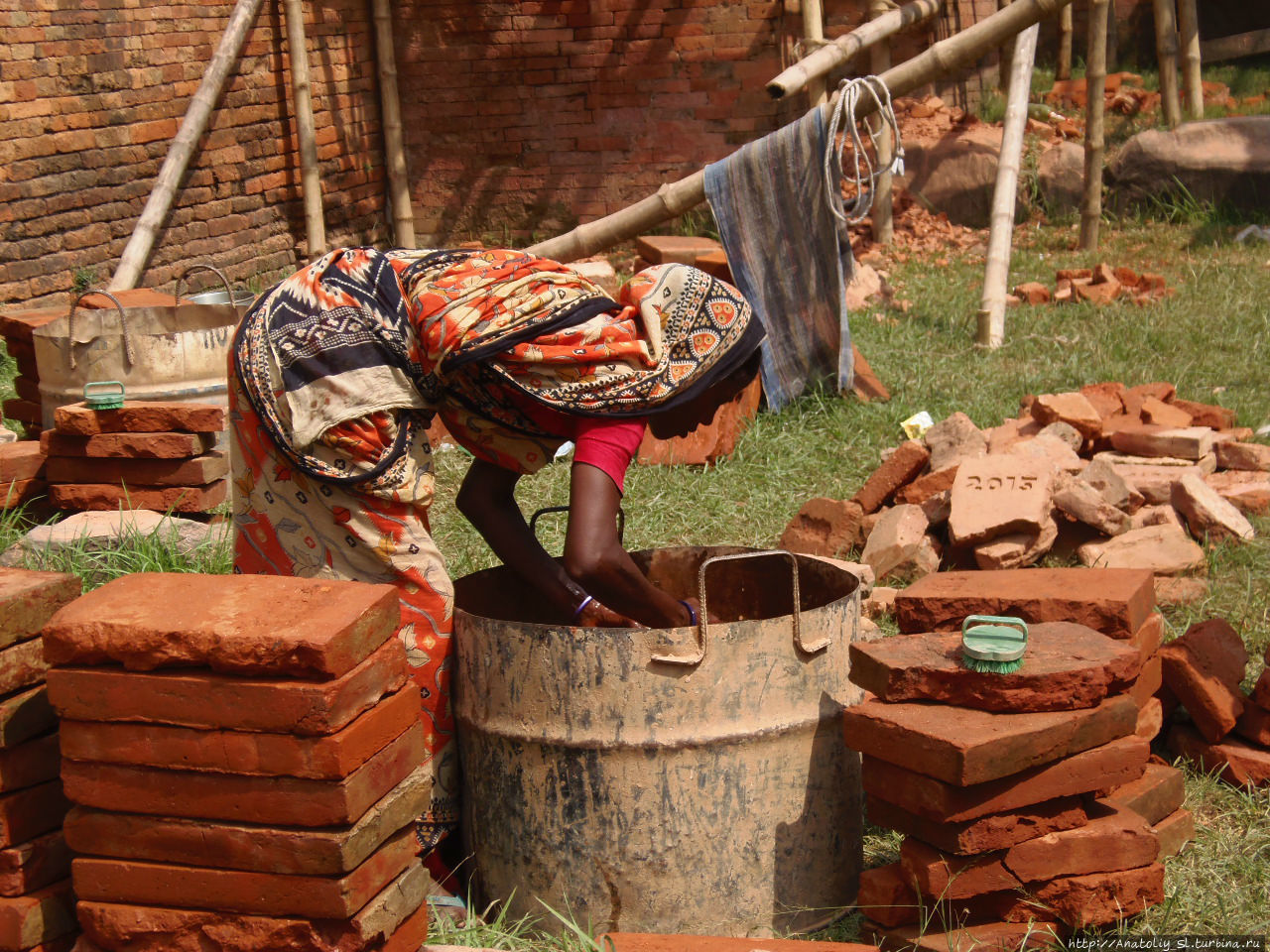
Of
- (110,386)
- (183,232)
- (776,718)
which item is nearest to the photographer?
(776,718)

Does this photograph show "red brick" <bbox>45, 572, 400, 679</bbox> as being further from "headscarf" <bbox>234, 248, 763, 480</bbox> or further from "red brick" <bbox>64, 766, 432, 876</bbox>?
"headscarf" <bbox>234, 248, 763, 480</bbox>

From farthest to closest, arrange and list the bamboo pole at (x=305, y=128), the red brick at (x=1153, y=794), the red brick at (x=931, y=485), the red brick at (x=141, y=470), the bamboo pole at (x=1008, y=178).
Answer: the bamboo pole at (x=305, y=128) → the bamboo pole at (x=1008, y=178) → the red brick at (x=931, y=485) → the red brick at (x=141, y=470) → the red brick at (x=1153, y=794)

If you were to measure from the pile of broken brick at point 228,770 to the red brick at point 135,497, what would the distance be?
7.51ft

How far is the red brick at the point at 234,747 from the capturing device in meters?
2.21

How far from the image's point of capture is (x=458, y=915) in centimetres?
285

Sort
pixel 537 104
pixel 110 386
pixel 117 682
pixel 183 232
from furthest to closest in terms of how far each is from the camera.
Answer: pixel 537 104 < pixel 183 232 < pixel 110 386 < pixel 117 682

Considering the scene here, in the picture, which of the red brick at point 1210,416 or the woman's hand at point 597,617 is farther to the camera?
the red brick at point 1210,416

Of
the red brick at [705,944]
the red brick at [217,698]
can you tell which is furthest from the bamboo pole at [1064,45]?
the red brick at [217,698]

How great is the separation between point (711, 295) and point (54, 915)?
1798mm

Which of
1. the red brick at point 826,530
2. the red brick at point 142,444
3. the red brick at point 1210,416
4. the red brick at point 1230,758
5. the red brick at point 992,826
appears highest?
the red brick at point 142,444

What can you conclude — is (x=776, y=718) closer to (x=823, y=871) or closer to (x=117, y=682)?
(x=823, y=871)

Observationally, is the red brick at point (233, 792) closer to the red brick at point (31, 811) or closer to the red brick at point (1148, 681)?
the red brick at point (31, 811)

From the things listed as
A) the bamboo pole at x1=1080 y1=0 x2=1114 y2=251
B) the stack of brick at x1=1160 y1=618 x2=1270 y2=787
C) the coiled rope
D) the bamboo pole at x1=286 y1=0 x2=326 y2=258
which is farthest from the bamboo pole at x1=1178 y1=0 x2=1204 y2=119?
the stack of brick at x1=1160 y1=618 x2=1270 y2=787

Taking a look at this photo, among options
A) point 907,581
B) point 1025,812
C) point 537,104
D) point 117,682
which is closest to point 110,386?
point 117,682
